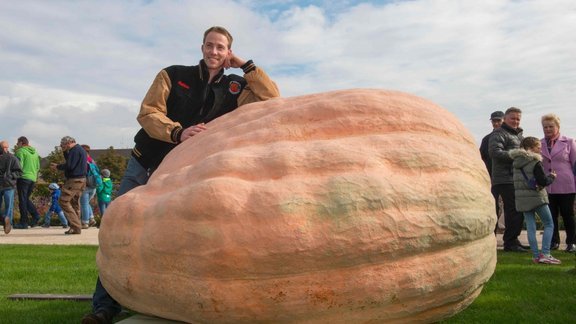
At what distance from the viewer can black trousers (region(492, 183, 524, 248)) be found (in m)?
7.92

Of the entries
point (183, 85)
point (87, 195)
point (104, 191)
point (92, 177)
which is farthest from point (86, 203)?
point (183, 85)

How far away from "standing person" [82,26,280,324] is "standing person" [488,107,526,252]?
4829mm

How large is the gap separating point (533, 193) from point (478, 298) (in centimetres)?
278

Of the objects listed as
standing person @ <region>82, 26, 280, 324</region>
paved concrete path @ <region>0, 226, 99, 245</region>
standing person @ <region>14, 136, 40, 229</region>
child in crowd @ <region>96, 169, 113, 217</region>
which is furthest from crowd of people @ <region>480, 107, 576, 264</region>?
standing person @ <region>14, 136, 40, 229</region>

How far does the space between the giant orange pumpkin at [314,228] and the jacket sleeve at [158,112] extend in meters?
0.86

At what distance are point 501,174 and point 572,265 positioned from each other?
1869 mm

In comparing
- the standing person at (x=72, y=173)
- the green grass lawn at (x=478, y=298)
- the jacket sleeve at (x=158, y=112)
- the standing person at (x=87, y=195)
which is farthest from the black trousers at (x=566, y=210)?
the standing person at (x=87, y=195)

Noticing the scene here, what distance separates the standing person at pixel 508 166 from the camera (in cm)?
787

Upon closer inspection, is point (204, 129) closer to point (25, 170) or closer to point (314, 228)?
point (314, 228)

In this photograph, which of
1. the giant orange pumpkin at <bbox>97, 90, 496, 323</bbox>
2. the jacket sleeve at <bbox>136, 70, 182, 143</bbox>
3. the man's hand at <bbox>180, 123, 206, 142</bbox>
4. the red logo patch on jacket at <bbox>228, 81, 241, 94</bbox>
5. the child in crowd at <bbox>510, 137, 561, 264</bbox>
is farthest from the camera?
the child in crowd at <bbox>510, 137, 561, 264</bbox>

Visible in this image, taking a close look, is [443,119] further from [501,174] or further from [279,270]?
[501,174]

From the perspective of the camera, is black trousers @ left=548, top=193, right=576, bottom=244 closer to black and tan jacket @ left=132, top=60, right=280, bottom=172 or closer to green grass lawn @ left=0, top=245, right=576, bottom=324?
green grass lawn @ left=0, top=245, right=576, bottom=324

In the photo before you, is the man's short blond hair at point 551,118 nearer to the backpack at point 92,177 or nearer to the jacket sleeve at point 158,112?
the jacket sleeve at point 158,112

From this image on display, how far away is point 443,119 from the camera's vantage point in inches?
123
